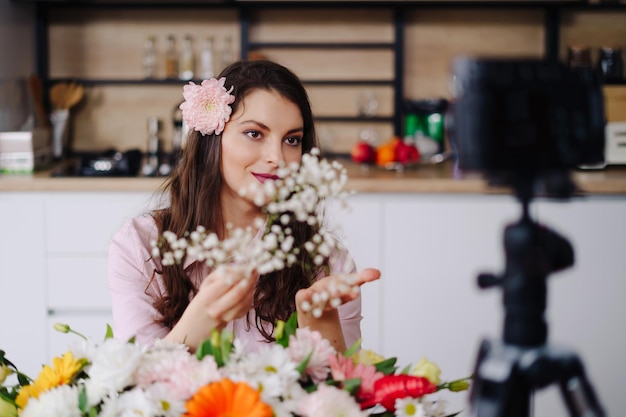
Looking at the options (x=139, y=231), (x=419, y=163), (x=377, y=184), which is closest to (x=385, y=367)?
(x=139, y=231)

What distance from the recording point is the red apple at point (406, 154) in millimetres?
3045

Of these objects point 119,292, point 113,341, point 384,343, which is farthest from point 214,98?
point 384,343

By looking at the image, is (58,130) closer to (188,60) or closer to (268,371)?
(188,60)

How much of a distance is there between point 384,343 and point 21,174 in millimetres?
1355

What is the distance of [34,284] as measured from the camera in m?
2.87

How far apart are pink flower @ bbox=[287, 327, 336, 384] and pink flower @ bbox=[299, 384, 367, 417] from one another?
6 cm

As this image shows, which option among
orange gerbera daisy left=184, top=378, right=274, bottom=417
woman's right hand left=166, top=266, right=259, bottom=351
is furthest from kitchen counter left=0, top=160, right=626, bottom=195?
orange gerbera daisy left=184, top=378, right=274, bottom=417

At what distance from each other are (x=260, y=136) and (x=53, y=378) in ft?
2.32

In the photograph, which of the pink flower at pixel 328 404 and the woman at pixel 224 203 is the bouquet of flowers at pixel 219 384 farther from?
the woman at pixel 224 203

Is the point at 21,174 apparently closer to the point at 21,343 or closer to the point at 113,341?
the point at 21,343

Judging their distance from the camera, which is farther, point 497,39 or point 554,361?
point 497,39

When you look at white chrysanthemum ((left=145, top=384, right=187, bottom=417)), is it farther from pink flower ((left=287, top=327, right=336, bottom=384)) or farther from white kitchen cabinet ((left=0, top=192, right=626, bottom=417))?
white kitchen cabinet ((left=0, top=192, right=626, bottom=417))

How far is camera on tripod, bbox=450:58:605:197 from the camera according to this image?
0.53 meters

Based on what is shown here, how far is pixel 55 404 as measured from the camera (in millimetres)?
771
